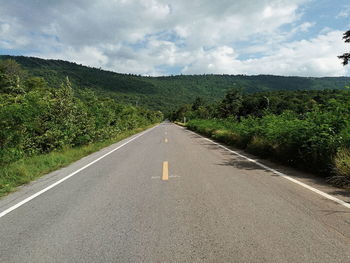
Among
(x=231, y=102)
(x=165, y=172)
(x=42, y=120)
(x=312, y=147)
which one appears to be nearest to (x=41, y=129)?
(x=42, y=120)

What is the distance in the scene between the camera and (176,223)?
3.52 metres

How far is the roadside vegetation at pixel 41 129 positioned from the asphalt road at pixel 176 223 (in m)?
2.16

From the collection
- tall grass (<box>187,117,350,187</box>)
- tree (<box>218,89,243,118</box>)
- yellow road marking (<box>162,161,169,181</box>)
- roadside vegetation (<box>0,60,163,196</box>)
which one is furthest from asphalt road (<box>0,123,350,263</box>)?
tree (<box>218,89,243,118</box>)

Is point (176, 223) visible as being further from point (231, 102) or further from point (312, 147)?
point (231, 102)

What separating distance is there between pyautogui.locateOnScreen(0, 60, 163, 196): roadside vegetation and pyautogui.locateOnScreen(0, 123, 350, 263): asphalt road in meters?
2.16

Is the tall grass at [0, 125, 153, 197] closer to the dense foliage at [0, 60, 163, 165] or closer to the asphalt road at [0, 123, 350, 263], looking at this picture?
the dense foliage at [0, 60, 163, 165]

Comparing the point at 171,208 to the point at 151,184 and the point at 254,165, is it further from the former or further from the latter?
the point at 254,165

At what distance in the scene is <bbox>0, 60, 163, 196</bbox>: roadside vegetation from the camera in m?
7.27

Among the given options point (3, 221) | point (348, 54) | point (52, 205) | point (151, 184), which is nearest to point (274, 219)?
point (151, 184)

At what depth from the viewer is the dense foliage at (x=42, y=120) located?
7.48 meters

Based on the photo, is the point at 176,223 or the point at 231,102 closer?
the point at 176,223

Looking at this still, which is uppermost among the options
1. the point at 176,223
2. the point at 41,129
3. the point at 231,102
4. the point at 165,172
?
the point at 231,102

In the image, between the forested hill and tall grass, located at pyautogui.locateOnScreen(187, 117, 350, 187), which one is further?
the forested hill

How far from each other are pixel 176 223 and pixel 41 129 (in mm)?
9780
